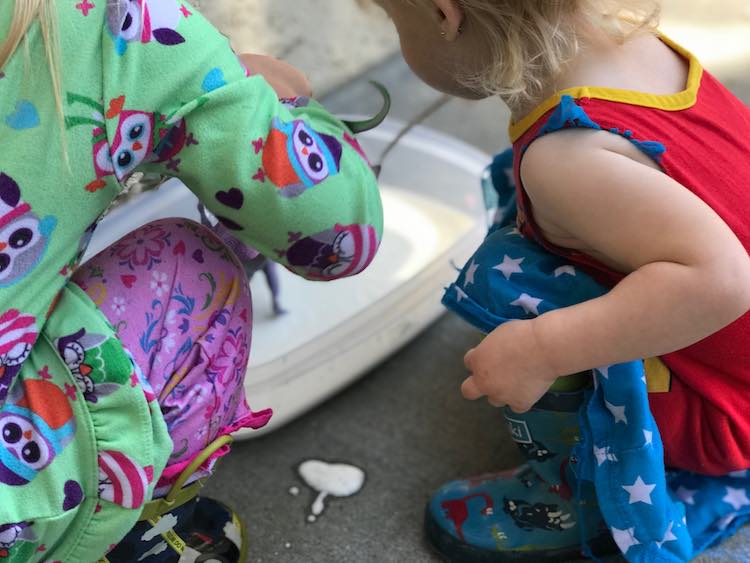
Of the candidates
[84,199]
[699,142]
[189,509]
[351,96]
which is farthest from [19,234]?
[351,96]

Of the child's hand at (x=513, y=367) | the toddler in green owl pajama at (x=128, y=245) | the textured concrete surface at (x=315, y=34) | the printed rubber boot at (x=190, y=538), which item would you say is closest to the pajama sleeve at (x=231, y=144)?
the toddler in green owl pajama at (x=128, y=245)

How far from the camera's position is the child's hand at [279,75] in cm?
73

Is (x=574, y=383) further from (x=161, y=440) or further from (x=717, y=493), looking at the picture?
(x=161, y=440)

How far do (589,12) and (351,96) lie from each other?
86cm

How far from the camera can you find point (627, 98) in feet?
2.31

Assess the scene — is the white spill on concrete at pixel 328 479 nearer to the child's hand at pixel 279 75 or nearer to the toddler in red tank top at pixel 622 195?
the toddler in red tank top at pixel 622 195

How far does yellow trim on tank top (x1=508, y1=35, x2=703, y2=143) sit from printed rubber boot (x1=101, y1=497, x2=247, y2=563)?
414 mm

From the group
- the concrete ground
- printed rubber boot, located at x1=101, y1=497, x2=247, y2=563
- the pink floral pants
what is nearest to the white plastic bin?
the concrete ground

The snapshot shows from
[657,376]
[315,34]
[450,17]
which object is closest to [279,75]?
[450,17]

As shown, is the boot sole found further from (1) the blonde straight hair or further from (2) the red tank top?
(1) the blonde straight hair

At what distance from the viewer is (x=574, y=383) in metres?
0.74

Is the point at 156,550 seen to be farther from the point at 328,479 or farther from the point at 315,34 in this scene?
the point at 315,34

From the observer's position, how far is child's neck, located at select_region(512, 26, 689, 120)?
→ 0.72 meters

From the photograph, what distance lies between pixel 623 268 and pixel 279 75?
1.04 feet
